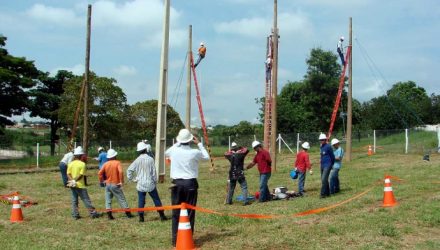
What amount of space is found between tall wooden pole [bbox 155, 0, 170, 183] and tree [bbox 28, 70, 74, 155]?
27.0 meters

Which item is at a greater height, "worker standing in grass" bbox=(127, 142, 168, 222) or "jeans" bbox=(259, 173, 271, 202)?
"worker standing in grass" bbox=(127, 142, 168, 222)

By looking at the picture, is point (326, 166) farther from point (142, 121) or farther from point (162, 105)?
point (142, 121)

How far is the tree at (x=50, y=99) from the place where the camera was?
152ft

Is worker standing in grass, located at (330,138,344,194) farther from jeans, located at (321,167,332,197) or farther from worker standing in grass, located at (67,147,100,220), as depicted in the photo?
worker standing in grass, located at (67,147,100,220)

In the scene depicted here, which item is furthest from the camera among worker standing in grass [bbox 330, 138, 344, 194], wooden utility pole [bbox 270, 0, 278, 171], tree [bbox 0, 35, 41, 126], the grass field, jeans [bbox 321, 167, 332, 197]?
tree [bbox 0, 35, 41, 126]

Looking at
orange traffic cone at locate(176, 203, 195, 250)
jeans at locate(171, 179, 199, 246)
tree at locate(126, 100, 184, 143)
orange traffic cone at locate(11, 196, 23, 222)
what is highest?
tree at locate(126, 100, 184, 143)

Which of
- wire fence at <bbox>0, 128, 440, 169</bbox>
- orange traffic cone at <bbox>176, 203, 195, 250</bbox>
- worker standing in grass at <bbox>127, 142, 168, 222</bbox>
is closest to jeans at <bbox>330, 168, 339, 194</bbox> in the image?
worker standing in grass at <bbox>127, 142, 168, 222</bbox>

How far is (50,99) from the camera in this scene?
155ft

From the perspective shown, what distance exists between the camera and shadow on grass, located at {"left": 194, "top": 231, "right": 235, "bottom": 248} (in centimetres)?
900

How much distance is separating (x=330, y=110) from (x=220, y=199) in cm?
4200

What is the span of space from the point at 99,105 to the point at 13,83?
6654mm

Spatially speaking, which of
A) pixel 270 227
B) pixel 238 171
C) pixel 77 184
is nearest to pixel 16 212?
pixel 77 184

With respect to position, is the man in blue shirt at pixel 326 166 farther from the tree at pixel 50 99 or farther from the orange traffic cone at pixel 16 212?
the tree at pixel 50 99

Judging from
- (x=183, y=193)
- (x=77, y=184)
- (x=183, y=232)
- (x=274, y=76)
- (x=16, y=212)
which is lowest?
(x=16, y=212)
